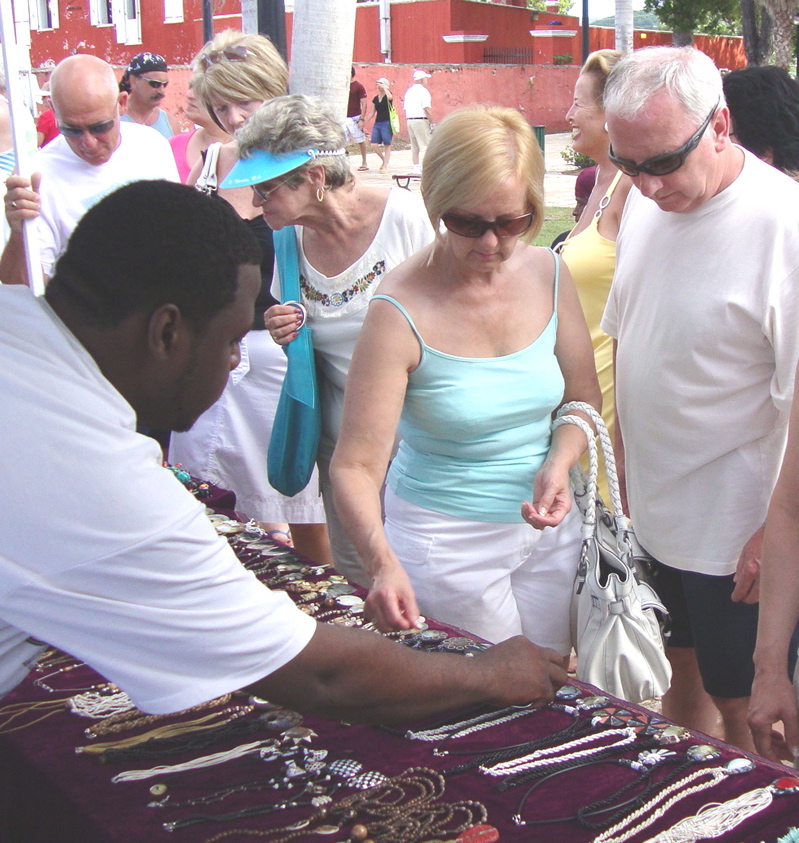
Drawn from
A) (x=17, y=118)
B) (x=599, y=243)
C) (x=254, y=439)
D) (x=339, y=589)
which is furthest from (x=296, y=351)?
(x=17, y=118)

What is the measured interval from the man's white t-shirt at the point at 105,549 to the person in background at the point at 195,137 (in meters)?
2.99

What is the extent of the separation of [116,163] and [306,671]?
3.29 metres

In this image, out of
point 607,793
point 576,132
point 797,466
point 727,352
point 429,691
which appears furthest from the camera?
point 576,132

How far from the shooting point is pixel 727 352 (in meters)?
2.28

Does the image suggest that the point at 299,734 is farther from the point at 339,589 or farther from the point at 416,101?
the point at 416,101

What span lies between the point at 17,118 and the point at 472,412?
186 centimetres

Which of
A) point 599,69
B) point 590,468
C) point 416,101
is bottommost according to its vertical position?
point 590,468

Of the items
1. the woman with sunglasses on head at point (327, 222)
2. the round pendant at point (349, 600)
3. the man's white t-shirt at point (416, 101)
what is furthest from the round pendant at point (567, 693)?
the man's white t-shirt at point (416, 101)

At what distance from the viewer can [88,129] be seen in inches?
161

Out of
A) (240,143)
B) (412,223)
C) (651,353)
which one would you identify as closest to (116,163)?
(240,143)

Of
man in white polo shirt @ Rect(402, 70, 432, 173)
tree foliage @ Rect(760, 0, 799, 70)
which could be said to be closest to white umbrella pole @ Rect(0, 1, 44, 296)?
man in white polo shirt @ Rect(402, 70, 432, 173)

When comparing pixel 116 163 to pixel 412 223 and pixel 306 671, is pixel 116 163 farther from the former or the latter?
pixel 306 671

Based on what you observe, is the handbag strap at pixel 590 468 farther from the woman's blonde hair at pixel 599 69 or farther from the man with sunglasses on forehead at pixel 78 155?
the man with sunglasses on forehead at pixel 78 155

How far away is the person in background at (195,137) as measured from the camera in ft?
14.6
